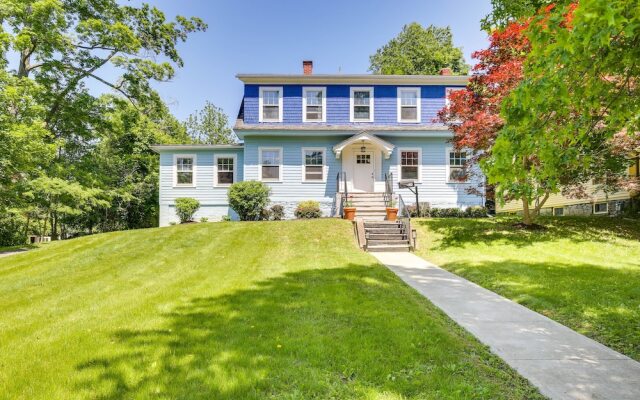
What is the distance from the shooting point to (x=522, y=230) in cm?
1179

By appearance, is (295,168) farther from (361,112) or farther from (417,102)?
(417,102)

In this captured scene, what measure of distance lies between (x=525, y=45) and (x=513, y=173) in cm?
1000

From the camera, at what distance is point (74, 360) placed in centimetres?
337

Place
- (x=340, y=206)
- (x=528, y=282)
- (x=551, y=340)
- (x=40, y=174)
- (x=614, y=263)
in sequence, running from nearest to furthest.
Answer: (x=551, y=340), (x=528, y=282), (x=614, y=263), (x=40, y=174), (x=340, y=206)

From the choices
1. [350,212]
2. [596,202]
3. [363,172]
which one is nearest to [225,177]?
[363,172]

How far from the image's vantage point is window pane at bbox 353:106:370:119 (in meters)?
17.5

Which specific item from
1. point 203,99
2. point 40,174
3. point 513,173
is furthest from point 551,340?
point 203,99

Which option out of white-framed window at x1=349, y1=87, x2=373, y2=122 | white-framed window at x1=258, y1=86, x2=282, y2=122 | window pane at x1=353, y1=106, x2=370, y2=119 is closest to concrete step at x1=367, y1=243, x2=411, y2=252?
white-framed window at x1=349, y1=87, x2=373, y2=122

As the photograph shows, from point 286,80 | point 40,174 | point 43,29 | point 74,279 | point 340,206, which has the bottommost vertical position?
point 74,279

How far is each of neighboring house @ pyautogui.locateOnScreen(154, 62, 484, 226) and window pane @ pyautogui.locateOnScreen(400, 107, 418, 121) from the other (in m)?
0.05

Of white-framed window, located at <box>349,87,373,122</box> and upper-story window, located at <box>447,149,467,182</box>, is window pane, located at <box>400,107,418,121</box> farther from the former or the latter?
upper-story window, located at <box>447,149,467,182</box>

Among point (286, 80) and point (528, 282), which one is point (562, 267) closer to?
point (528, 282)

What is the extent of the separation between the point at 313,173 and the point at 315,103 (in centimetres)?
347

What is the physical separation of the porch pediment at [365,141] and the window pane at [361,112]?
5.10 feet
